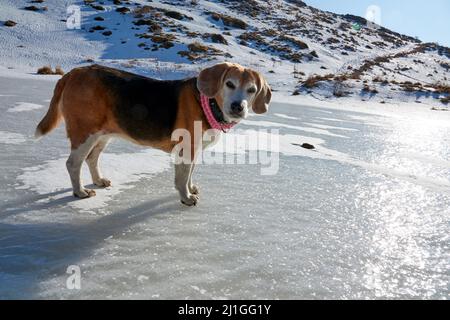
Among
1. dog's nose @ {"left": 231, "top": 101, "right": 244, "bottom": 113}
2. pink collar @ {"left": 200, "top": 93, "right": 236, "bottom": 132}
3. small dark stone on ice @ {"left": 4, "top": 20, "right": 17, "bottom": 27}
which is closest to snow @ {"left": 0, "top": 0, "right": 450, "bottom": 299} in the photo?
pink collar @ {"left": 200, "top": 93, "right": 236, "bottom": 132}

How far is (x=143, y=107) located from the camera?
4.07 m

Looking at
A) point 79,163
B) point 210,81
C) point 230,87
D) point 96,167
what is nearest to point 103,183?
point 96,167

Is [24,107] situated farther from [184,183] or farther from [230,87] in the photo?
[230,87]

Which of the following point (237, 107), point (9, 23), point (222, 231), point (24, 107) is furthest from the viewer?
point (9, 23)

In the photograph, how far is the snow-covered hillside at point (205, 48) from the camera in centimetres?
2464

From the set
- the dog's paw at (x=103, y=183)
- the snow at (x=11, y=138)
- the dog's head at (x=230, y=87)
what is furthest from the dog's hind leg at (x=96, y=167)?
the snow at (x=11, y=138)

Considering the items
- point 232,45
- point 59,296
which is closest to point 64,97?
point 59,296

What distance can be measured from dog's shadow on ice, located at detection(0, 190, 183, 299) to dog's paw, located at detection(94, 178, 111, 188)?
0.79 metres

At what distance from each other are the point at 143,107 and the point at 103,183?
96cm

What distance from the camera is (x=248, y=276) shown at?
2.59 metres

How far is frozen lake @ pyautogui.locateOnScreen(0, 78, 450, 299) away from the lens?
246 cm

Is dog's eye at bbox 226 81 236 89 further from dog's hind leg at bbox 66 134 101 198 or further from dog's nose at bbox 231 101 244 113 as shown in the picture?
dog's hind leg at bbox 66 134 101 198

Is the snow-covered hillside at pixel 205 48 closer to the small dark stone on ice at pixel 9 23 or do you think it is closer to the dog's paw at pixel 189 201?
the small dark stone on ice at pixel 9 23

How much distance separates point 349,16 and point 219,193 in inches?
3734
